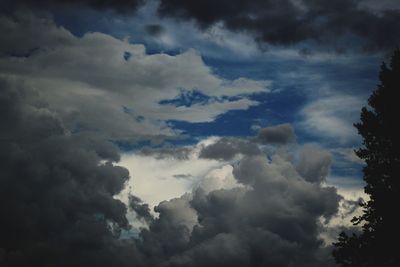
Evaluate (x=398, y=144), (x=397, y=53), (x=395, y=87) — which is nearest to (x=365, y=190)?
(x=398, y=144)

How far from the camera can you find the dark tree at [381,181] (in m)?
19.4

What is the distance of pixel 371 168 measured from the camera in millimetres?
21109

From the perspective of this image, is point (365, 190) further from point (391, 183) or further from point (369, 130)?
point (369, 130)

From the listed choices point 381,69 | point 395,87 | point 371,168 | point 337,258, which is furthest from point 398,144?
point 337,258

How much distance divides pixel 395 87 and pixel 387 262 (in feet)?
29.3

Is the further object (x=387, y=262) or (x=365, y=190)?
(x=365, y=190)

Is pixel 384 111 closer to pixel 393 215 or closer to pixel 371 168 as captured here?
pixel 371 168

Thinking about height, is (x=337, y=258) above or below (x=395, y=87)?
below

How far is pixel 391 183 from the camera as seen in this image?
20188 millimetres

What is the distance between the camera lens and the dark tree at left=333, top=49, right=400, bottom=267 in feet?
63.8

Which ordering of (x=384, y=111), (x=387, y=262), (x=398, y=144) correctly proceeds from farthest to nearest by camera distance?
1. (x=384, y=111)
2. (x=398, y=144)
3. (x=387, y=262)

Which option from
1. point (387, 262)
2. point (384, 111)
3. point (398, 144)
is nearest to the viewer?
point (387, 262)

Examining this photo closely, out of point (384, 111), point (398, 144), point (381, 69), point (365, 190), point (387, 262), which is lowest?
point (387, 262)

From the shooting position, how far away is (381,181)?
20.7 metres
